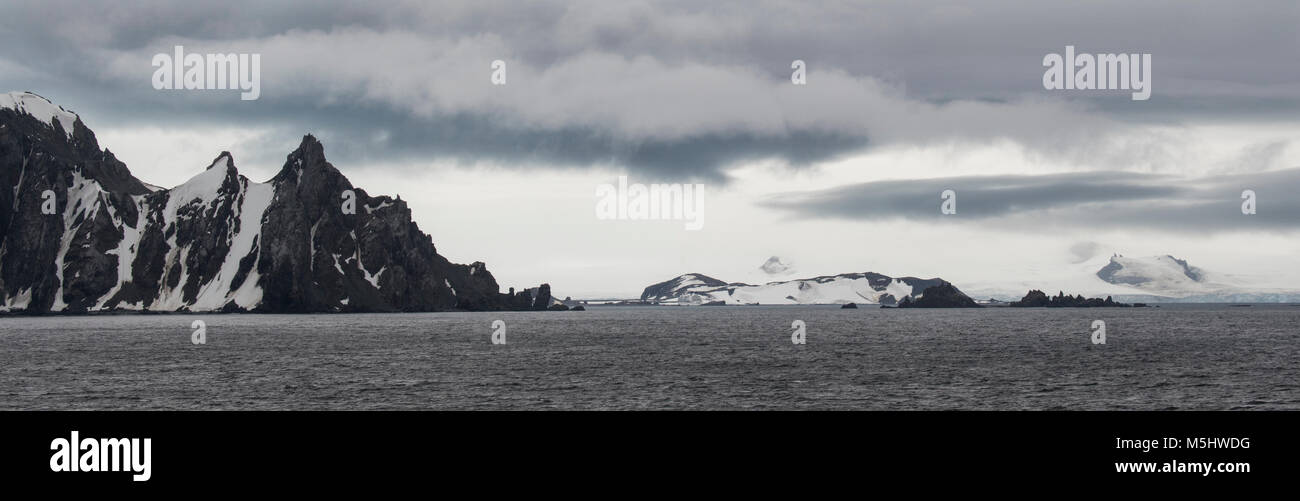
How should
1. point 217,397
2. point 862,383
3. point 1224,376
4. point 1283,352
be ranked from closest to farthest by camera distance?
point 217,397, point 862,383, point 1224,376, point 1283,352

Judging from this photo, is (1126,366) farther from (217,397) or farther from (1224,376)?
(217,397)
